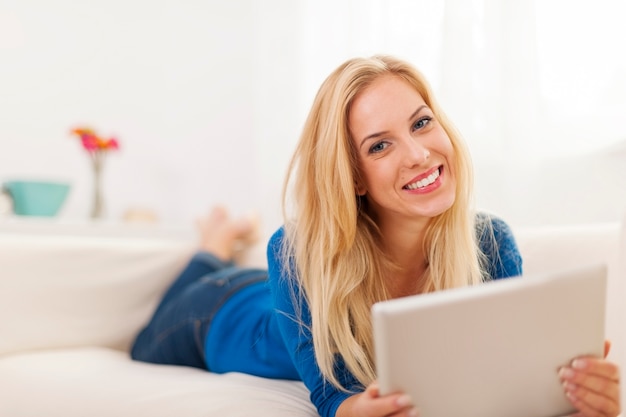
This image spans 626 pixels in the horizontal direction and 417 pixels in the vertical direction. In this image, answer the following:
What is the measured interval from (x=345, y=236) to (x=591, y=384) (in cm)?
48

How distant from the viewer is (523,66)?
1.41 m

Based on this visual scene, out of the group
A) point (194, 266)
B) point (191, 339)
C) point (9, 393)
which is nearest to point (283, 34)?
point (194, 266)

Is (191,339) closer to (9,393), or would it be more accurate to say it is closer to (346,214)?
(9,393)


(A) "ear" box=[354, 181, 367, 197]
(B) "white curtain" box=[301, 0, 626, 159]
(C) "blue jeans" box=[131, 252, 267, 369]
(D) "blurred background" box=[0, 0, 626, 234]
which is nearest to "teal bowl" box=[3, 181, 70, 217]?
(D) "blurred background" box=[0, 0, 626, 234]

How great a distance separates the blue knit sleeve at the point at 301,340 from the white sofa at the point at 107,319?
6cm

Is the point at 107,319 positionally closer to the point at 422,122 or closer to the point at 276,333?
the point at 276,333

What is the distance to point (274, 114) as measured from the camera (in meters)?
2.29

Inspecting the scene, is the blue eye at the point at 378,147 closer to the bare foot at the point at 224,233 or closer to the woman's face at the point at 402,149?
the woman's face at the point at 402,149

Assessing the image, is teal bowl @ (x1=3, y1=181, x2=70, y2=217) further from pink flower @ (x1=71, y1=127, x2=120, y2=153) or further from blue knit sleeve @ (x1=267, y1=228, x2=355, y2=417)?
blue knit sleeve @ (x1=267, y1=228, x2=355, y2=417)

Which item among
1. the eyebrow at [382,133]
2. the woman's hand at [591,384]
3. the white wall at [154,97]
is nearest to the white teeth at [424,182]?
the eyebrow at [382,133]

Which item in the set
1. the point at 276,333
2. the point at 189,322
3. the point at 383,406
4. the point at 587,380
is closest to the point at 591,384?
the point at 587,380

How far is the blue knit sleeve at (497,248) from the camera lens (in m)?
1.15

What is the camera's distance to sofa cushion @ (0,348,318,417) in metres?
1.11

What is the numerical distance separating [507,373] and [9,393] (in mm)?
1088
